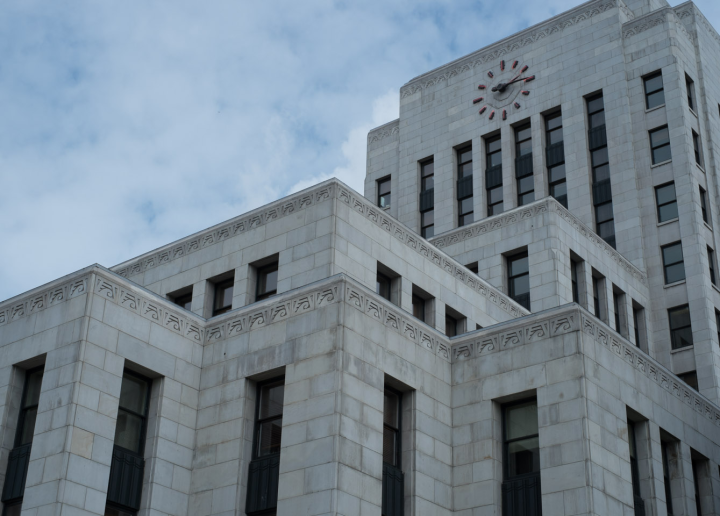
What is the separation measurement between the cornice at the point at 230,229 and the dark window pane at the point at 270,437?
8664 millimetres

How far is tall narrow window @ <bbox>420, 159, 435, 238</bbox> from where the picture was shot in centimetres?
5859

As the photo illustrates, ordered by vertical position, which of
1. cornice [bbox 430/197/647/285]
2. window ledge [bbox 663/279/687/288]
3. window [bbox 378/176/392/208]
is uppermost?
window [bbox 378/176/392/208]

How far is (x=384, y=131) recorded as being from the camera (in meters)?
66.8

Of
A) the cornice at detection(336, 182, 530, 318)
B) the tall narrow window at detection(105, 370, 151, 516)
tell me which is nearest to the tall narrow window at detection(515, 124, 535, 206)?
the cornice at detection(336, 182, 530, 318)

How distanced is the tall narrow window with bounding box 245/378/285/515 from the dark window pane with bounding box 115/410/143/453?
3.15 meters

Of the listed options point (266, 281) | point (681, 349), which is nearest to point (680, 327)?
point (681, 349)

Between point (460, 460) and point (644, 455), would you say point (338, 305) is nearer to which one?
point (460, 460)

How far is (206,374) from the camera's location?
1147 inches

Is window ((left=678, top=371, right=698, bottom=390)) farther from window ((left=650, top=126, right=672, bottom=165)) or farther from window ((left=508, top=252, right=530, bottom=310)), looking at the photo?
window ((left=650, top=126, right=672, bottom=165))

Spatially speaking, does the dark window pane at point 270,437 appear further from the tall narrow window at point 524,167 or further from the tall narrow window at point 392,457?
the tall narrow window at point 524,167

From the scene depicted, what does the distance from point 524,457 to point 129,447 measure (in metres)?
10.9

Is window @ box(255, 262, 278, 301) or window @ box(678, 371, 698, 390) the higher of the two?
window @ box(678, 371, 698, 390)

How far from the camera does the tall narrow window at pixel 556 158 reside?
55.1m

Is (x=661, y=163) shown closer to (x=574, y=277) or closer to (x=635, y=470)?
(x=574, y=277)
